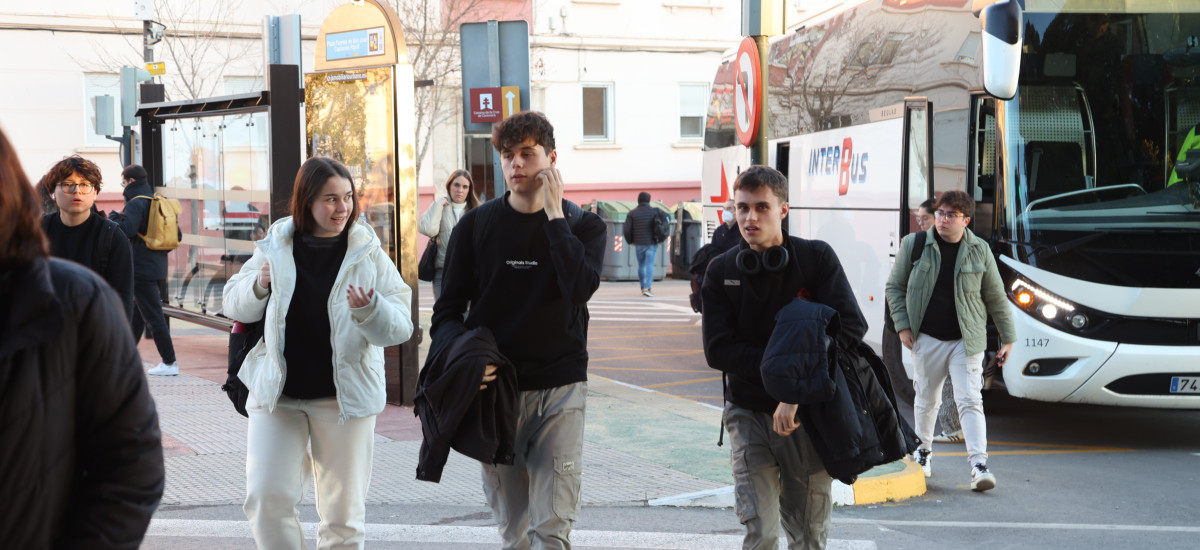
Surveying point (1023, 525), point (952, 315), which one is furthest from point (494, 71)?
point (1023, 525)

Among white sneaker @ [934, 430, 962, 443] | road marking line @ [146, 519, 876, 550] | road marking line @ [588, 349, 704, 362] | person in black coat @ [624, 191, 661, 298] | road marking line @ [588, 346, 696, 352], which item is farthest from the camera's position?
person in black coat @ [624, 191, 661, 298]

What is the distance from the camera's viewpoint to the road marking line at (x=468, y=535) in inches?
236

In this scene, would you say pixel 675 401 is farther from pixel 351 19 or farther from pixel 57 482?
pixel 57 482

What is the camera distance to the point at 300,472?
175 inches

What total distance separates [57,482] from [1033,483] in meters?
6.69

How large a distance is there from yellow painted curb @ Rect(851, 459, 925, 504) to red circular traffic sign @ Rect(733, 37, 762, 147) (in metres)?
2.34

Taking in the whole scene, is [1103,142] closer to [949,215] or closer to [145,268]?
Answer: [949,215]

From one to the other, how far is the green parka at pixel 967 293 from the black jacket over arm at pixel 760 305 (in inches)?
132

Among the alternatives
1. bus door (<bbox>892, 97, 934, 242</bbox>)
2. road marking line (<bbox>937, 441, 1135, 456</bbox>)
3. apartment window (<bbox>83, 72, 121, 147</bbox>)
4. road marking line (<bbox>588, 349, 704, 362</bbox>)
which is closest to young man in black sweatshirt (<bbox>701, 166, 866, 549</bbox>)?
road marking line (<bbox>937, 441, 1135, 456</bbox>)

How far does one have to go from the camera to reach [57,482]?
207 centimetres

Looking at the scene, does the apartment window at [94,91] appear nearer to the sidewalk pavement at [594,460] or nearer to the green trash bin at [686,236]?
the green trash bin at [686,236]

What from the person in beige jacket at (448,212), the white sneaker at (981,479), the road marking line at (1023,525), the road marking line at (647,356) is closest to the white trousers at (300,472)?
the road marking line at (1023,525)

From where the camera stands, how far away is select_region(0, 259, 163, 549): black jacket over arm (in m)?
2.00

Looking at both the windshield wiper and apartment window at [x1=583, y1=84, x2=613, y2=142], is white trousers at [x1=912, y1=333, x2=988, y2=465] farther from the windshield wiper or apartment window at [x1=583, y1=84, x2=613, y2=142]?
apartment window at [x1=583, y1=84, x2=613, y2=142]
